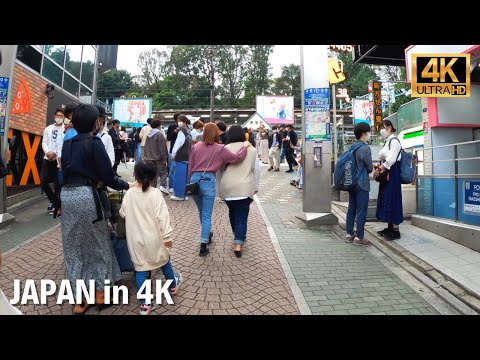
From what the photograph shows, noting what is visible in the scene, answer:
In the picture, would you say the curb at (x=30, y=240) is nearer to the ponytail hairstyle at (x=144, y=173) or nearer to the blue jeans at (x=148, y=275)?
the blue jeans at (x=148, y=275)

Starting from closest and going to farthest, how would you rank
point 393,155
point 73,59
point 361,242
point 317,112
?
point 393,155 < point 361,242 < point 317,112 < point 73,59

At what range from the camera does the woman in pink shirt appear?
4359 mm

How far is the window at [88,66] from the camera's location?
11469 mm

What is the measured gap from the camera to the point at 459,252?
4793 millimetres

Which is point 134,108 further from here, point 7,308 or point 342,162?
point 7,308

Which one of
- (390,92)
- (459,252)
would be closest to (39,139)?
(459,252)

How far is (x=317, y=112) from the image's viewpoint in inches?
241

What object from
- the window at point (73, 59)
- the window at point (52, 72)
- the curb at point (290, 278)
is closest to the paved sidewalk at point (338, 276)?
the curb at point (290, 278)

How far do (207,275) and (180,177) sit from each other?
391 centimetres

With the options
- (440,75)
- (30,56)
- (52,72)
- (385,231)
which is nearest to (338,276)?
(385,231)

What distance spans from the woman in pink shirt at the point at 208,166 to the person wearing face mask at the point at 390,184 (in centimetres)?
249

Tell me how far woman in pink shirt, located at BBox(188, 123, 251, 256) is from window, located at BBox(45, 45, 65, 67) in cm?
698

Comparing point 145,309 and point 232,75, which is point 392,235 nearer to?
point 145,309
